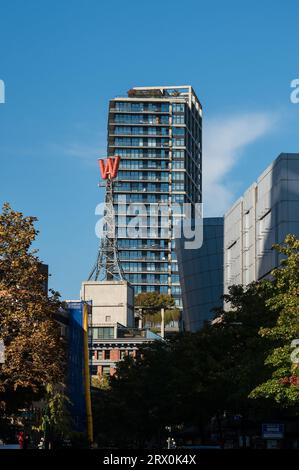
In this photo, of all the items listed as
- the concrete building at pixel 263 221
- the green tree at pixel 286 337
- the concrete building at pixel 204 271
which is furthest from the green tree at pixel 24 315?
the concrete building at pixel 204 271

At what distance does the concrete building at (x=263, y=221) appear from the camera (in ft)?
338

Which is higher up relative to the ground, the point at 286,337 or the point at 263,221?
the point at 263,221

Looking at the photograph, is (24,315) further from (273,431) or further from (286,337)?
(273,431)

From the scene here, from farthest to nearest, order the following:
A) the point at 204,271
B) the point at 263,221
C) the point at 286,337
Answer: the point at 204,271 → the point at 263,221 → the point at 286,337

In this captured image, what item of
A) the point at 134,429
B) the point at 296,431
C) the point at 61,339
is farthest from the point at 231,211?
the point at 61,339

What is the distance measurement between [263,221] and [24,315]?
63.9 meters

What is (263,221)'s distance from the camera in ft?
366

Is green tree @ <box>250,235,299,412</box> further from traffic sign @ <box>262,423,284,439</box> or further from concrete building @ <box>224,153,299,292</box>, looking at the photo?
concrete building @ <box>224,153,299,292</box>

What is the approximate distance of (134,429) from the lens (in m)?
107

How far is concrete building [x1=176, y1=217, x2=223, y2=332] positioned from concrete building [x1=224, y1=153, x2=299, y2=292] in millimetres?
31637

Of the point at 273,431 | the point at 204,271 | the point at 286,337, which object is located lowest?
the point at 273,431

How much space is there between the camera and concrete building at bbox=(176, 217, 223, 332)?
166 metres

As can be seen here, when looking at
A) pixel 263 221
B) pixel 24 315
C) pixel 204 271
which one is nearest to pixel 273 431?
pixel 24 315

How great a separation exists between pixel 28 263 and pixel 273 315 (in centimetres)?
2021
